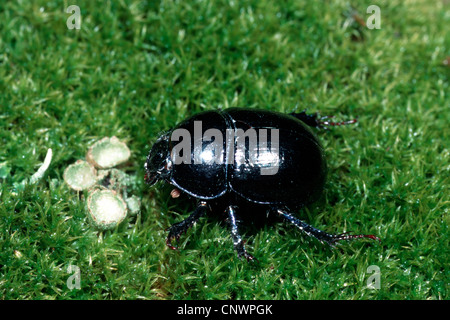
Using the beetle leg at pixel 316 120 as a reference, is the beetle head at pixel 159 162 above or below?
below

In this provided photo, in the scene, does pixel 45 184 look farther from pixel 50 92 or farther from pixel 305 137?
pixel 305 137

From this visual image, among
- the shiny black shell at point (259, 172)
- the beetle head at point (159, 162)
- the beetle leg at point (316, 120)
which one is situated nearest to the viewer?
the shiny black shell at point (259, 172)

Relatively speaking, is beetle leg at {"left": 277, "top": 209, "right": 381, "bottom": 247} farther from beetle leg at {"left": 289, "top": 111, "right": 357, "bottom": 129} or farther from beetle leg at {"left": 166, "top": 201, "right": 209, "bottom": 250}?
beetle leg at {"left": 289, "top": 111, "right": 357, "bottom": 129}

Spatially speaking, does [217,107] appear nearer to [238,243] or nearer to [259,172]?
[259,172]

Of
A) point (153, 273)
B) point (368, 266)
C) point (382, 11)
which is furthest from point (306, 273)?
point (382, 11)

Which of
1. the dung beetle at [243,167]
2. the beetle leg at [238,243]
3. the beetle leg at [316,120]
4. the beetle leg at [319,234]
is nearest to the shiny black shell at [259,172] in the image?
the dung beetle at [243,167]

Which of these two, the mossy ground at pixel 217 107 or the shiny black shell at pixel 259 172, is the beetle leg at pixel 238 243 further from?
the shiny black shell at pixel 259 172

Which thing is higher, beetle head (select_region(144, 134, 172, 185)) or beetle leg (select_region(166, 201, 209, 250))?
beetle head (select_region(144, 134, 172, 185))

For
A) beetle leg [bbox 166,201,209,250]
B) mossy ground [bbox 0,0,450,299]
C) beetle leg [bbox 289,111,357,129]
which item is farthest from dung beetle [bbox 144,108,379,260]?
beetle leg [bbox 289,111,357,129]
